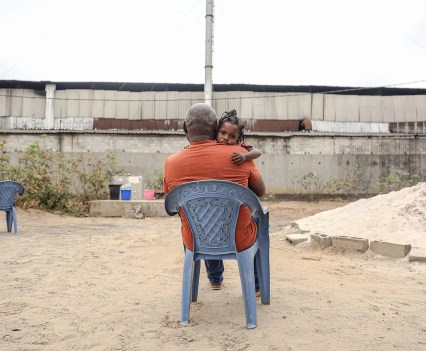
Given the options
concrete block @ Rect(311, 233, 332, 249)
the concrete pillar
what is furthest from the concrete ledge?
the concrete pillar

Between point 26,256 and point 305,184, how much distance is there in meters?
12.5

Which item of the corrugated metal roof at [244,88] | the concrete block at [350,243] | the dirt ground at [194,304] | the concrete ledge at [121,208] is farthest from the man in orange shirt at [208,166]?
the corrugated metal roof at [244,88]

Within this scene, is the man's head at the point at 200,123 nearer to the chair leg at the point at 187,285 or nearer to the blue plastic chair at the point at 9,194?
the chair leg at the point at 187,285

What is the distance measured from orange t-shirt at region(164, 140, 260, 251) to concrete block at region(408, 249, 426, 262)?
2.84 meters

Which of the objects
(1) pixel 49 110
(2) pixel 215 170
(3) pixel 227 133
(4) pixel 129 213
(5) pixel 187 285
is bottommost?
(4) pixel 129 213

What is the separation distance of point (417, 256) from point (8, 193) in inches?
239

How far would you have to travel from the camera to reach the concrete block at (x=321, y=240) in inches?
215

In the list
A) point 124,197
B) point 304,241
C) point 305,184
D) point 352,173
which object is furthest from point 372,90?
point 304,241

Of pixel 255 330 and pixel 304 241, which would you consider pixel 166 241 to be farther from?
pixel 255 330

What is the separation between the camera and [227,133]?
2.67 meters

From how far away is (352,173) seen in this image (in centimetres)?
1564

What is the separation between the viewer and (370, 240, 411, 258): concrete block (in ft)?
15.2

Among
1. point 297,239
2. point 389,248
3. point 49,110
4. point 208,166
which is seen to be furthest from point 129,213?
point 49,110

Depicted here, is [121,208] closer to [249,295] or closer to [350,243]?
[350,243]
